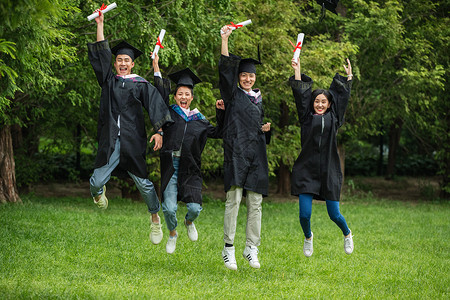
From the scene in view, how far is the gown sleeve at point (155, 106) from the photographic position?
270 inches

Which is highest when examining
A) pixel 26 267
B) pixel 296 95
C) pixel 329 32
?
pixel 329 32

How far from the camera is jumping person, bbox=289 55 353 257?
A: 7.16 meters

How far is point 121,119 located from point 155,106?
42 cm

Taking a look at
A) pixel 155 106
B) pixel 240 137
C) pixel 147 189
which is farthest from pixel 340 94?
pixel 147 189

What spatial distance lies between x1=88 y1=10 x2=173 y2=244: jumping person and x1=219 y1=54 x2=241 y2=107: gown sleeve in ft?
2.45

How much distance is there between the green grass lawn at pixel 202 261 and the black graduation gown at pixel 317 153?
1.34 metres

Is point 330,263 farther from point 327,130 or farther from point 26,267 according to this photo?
point 26,267

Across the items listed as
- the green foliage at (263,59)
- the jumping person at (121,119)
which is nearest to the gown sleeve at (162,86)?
the jumping person at (121,119)

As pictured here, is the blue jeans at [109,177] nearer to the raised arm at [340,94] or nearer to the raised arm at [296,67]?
the raised arm at [296,67]

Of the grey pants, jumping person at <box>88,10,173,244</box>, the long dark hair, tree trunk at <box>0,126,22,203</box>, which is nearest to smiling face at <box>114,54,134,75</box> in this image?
jumping person at <box>88,10,173,244</box>

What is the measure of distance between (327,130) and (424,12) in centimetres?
1282

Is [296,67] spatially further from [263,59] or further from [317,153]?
[263,59]

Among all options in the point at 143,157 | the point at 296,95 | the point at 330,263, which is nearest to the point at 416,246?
the point at 330,263

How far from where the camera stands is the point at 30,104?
1371cm
